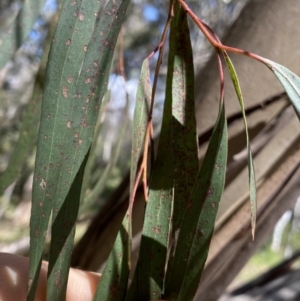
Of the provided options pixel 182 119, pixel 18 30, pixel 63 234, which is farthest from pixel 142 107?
pixel 18 30

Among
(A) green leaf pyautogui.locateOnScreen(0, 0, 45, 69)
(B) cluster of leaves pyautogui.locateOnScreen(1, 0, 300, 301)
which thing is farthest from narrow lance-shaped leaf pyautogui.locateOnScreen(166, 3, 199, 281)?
(A) green leaf pyautogui.locateOnScreen(0, 0, 45, 69)

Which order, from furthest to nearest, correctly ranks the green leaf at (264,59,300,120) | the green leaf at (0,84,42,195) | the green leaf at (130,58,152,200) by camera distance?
the green leaf at (0,84,42,195), the green leaf at (130,58,152,200), the green leaf at (264,59,300,120)

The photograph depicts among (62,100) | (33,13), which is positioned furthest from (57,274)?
(33,13)

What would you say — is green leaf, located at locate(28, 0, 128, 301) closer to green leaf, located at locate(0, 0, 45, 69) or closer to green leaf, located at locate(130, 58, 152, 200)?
green leaf, located at locate(130, 58, 152, 200)

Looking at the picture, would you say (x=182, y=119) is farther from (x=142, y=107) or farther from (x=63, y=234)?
(x=63, y=234)

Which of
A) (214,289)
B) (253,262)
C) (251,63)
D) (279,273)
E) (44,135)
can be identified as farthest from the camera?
(253,262)

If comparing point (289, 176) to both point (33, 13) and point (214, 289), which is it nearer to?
point (214, 289)
